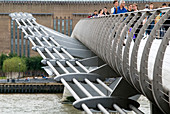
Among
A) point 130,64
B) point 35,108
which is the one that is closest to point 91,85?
point 130,64

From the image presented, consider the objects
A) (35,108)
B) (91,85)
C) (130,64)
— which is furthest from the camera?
(35,108)

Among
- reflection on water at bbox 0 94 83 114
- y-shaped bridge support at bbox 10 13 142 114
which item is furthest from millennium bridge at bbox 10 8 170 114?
A: reflection on water at bbox 0 94 83 114

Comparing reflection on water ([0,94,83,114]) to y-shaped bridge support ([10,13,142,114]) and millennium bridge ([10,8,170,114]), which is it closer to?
y-shaped bridge support ([10,13,142,114])

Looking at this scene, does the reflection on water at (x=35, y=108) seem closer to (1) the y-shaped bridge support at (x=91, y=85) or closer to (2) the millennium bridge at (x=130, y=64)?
(1) the y-shaped bridge support at (x=91, y=85)

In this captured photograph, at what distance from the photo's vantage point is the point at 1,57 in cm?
5344

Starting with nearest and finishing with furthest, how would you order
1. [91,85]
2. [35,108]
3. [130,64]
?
[130,64] → [91,85] → [35,108]

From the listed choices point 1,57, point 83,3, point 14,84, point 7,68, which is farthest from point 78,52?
point 83,3

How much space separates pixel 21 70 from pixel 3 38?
7068mm

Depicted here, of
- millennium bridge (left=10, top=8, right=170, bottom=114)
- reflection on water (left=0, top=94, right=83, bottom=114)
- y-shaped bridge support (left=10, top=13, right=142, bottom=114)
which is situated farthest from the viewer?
reflection on water (left=0, top=94, right=83, bottom=114)

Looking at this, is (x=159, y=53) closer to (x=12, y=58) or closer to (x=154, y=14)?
(x=154, y=14)

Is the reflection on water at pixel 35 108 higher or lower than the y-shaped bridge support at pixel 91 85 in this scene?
lower

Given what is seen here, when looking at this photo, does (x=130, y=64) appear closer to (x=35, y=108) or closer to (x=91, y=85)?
(x=91, y=85)

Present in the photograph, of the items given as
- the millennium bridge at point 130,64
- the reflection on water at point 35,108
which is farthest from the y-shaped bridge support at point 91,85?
the reflection on water at point 35,108

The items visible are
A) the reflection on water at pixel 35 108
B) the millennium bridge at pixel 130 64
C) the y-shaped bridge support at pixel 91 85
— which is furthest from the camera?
the reflection on water at pixel 35 108
